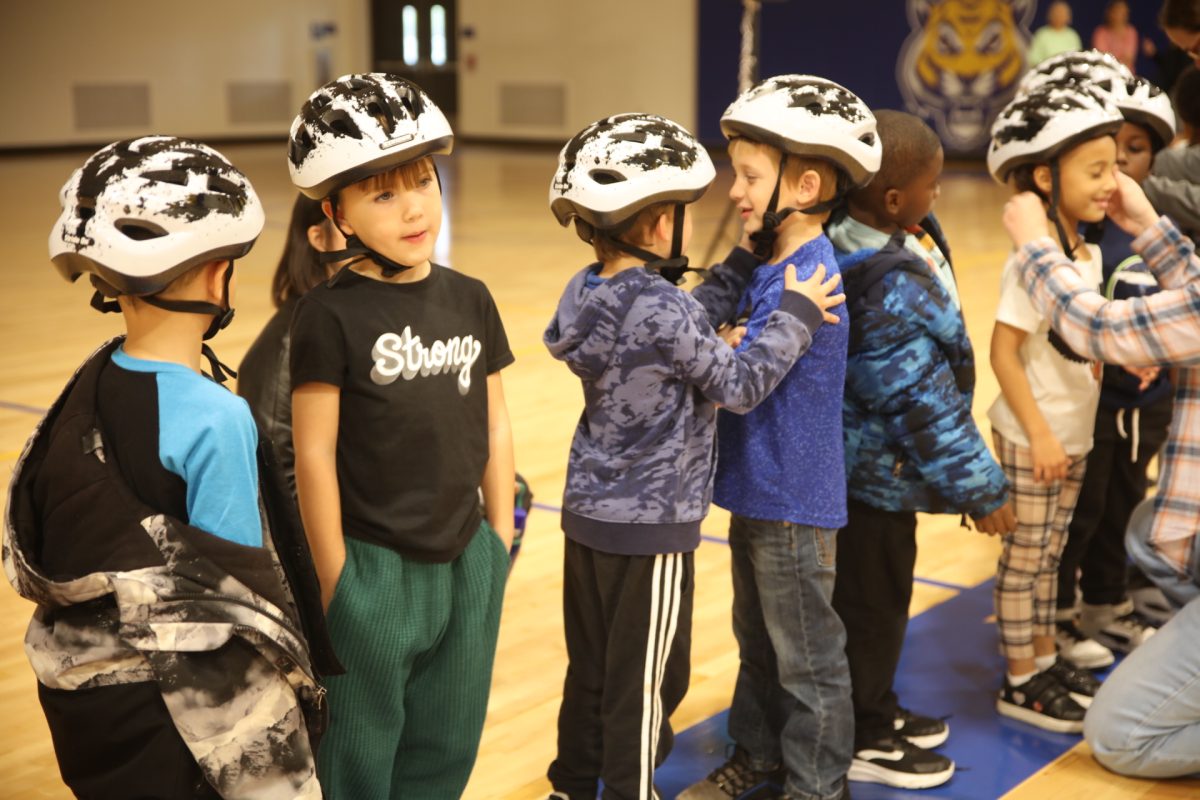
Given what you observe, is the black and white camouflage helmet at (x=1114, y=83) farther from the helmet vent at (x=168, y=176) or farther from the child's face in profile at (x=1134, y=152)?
the helmet vent at (x=168, y=176)

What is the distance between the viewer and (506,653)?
12.0 ft

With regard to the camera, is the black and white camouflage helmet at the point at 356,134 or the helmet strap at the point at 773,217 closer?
the black and white camouflage helmet at the point at 356,134

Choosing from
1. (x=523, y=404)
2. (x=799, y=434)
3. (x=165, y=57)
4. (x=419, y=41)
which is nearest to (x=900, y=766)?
(x=799, y=434)

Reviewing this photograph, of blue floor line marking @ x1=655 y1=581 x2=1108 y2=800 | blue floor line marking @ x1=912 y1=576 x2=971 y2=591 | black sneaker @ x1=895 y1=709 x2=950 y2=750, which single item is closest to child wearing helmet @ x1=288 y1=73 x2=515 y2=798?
blue floor line marking @ x1=655 y1=581 x2=1108 y2=800

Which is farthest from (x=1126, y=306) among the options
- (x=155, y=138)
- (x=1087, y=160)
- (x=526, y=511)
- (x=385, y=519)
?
(x=155, y=138)

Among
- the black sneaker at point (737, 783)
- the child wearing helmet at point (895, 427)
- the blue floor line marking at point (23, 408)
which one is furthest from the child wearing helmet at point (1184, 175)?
the blue floor line marking at point (23, 408)

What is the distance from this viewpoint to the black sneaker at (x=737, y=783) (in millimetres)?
2854

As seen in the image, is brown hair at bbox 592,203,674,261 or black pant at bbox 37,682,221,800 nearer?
black pant at bbox 37,682,221,800

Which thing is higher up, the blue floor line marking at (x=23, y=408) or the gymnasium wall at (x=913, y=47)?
the gymnasium wall at (x=913, y=47)

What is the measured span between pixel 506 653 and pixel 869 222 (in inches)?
61.6

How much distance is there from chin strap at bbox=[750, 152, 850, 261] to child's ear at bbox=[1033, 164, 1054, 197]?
71 centimetres

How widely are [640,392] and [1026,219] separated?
1.19 metres

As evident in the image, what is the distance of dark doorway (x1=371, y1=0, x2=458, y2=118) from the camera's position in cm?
2212

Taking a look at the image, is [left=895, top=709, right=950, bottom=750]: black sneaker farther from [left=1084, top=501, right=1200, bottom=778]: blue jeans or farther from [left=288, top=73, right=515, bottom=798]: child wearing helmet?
[left=288, top=73, right=515, bottom=798]: child wearing helmet
